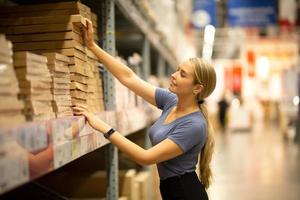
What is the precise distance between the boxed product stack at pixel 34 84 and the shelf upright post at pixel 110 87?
1046 mm

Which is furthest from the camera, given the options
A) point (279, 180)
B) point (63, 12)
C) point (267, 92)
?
point (267, 92)

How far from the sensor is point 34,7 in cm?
255

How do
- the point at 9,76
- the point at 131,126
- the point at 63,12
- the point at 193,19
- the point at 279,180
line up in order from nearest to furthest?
the point at 9,76
the point at 63,12
the point at 131,126
the point at 279,180
the point at 193,19

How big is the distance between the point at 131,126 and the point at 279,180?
441 cm

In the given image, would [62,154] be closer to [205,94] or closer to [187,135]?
[187,135]

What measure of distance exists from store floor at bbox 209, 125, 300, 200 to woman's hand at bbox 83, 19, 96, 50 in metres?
1.64

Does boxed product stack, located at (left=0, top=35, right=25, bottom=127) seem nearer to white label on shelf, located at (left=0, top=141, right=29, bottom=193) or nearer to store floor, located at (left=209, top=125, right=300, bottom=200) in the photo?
white label on shelf, located at (left=0, top=141, right=29, bottom=193)

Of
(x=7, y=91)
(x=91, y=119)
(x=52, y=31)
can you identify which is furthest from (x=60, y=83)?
(x=7, y=91)

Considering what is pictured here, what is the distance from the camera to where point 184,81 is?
265 centimetres

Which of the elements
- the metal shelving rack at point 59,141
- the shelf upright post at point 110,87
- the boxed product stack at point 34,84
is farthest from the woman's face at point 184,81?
the boxed product stack at point 34,84

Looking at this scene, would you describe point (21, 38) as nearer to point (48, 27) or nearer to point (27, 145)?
point (48, 27)

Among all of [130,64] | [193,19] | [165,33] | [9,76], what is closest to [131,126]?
[130,64]

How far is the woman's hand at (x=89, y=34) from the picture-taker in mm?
2619

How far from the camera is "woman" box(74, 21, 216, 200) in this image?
97.3 inches
